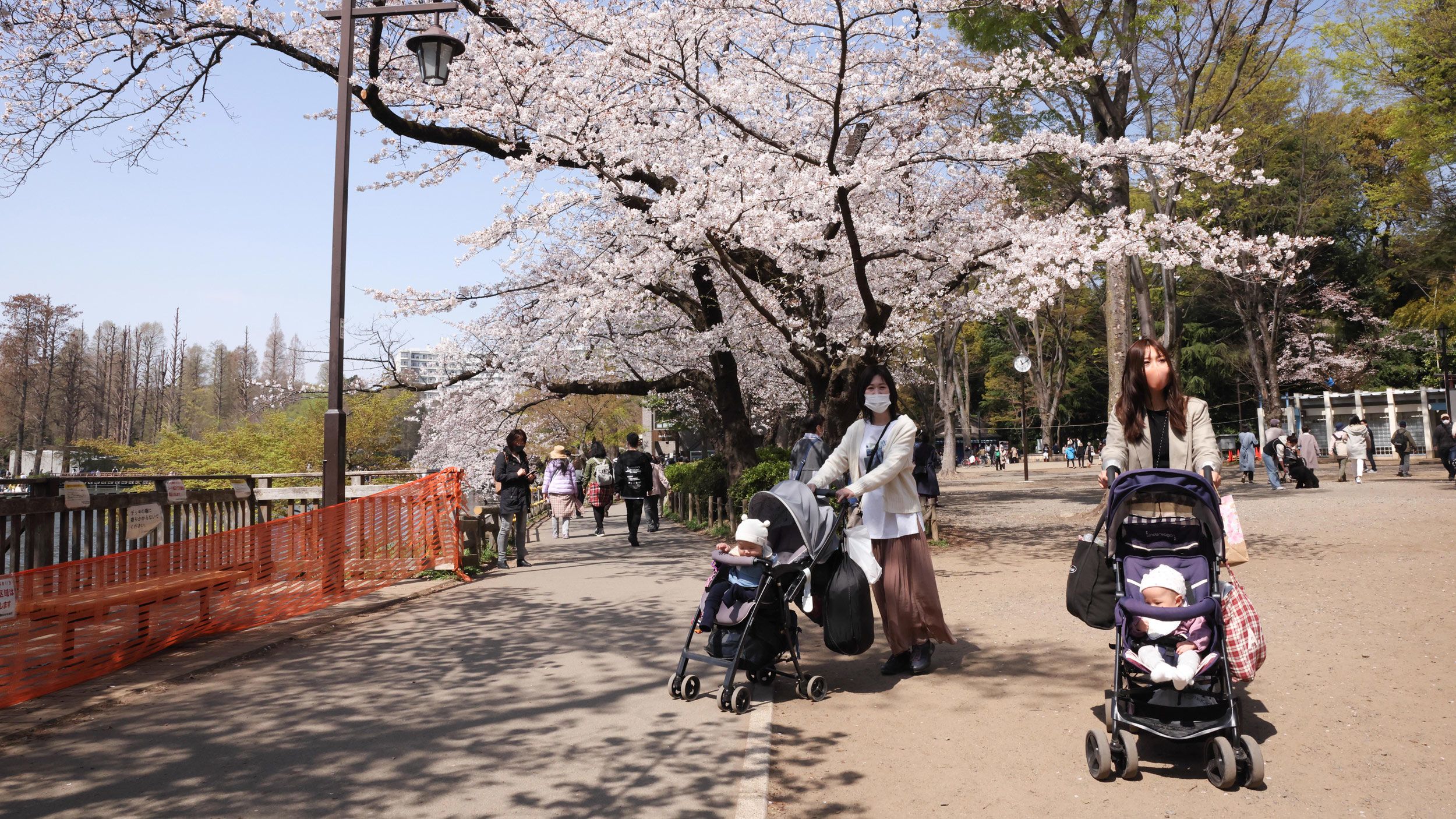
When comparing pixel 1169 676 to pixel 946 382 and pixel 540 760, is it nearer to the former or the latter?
pixel 540 760

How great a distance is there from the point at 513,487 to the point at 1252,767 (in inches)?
370

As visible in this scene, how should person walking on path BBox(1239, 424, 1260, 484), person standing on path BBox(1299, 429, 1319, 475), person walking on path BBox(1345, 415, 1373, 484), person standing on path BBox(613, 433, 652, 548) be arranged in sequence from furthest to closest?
person walking on path BBox(1239, 424, 1260, 484) < person walking on path BBox(1345, 415, 1373, 484) < person standing on path BBox(1299, 429, 1319, 475) < person standing on path BBox(613, 433, 652, 548)

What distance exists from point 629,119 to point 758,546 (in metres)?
9.30

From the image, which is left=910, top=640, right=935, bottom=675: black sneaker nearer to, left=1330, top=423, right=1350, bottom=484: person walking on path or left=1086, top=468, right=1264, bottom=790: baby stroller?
left=1086, top=468, right=1264, bottom=790: baby stroller

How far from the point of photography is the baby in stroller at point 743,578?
5.21 meters

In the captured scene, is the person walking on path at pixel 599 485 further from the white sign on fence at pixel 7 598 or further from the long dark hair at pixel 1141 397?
the long dark hair at pixel 1141 397


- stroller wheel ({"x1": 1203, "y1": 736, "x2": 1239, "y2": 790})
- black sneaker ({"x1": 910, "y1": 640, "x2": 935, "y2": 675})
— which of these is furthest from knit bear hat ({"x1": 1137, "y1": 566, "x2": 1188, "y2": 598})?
black sneaker ({"x1": 910, "y1": 640, "x2": 935, "y2": 675})

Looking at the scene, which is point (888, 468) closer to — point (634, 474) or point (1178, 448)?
point (1178, 448)

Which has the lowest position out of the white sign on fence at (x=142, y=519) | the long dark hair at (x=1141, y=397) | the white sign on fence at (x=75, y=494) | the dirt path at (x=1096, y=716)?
the dirt path at (x=1096, y=716)

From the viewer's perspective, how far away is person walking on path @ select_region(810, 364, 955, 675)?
5570mm

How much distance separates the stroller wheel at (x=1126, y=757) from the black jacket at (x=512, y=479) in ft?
29.0

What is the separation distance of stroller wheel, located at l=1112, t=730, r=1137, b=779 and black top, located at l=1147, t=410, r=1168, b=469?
A: 4.88 feet

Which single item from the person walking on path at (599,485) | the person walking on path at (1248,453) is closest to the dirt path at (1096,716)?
the person walking on path at (599,485)

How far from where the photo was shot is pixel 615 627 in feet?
24.3
